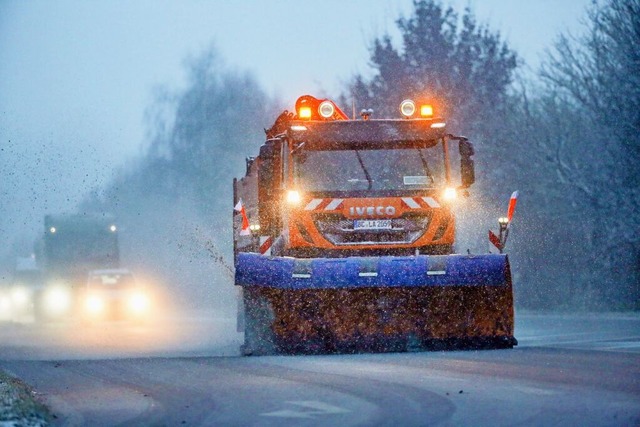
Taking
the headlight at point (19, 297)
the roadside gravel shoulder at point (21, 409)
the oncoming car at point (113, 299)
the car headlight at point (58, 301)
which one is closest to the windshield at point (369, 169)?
the roadside gravel shoulder at point (21, 409)

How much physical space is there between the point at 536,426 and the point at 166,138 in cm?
7030

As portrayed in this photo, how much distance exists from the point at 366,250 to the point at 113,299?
23251 mm

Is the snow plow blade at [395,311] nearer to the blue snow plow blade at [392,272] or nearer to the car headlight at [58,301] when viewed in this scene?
the blue snow plow blade at [392,272]

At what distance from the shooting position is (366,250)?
687 inches

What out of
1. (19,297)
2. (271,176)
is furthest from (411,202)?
(19,297)

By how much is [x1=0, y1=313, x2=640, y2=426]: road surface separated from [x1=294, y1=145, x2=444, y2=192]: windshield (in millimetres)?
2378

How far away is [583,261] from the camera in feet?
113

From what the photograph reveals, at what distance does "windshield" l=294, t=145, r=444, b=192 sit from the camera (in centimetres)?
1742

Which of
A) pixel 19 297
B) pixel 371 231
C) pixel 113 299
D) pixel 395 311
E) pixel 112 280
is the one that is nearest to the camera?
Result: pixel 395 311

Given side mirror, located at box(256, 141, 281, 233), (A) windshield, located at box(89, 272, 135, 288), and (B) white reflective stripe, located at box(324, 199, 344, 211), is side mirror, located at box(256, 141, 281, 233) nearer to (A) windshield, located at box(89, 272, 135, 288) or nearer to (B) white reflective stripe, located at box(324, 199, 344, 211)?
(B) white reflective stripe, located at box(324, 199, 344, 211)

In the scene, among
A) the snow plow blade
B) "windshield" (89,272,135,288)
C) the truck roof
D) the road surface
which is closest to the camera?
the road surface

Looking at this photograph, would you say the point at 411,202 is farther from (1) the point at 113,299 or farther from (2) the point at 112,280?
(2) the point at 112,280

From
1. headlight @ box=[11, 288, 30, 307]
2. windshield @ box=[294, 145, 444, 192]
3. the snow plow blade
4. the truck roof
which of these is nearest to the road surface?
the snow plow blade

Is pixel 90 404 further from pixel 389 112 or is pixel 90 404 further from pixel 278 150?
pixel 389 112
